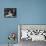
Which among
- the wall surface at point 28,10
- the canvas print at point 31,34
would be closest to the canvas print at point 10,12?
the wall surface at point 28,10

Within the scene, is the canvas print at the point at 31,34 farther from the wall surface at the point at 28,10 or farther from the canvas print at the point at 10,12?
the canvas print at the point at 10,12

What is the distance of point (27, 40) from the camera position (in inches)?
120

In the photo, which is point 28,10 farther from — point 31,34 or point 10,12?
point 31,34

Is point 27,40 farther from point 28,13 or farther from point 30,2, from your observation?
point 30,2

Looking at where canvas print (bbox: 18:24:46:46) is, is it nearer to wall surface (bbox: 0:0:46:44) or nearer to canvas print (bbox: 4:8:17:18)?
wall surface (bbox: 0:0:46:44)

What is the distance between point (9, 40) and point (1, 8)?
2.67ft

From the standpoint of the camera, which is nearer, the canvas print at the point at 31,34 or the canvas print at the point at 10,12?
the canvas print at the point at 31,34

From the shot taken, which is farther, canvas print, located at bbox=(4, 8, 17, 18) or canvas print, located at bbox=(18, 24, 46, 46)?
canvas print, located at bbox=(4, 8, 17, 18)

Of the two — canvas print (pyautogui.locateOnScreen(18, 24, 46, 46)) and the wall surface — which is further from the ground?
the wall surface

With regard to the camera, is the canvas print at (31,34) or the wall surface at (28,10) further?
the wall surface at (28,10)

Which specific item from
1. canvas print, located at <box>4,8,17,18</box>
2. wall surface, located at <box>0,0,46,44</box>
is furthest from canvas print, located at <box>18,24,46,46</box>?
canvas print, located at <box>4,8,17,18</box>

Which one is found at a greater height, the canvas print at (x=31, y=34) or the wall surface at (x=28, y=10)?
the wall surface at (x=28, y=10)

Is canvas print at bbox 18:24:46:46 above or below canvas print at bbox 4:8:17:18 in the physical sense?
below

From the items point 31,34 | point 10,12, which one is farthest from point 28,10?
point 31,34
